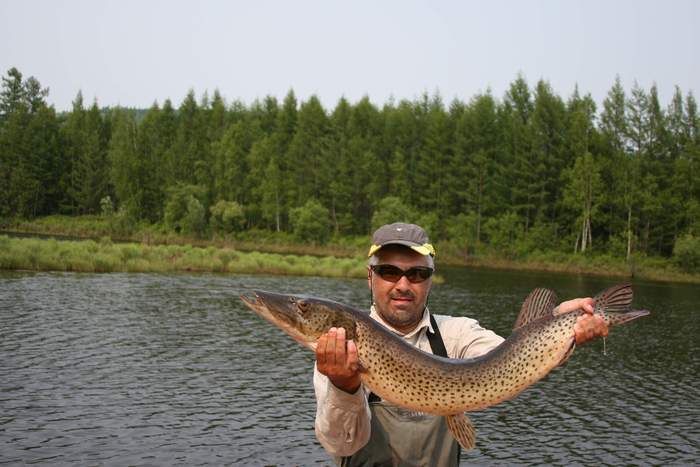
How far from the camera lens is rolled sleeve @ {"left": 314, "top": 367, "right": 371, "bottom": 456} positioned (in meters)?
3.38

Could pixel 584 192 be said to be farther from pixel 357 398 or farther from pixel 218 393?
pixel 357 398

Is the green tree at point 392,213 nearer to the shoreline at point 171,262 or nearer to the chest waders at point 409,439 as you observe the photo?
the shoreline at point 171,262

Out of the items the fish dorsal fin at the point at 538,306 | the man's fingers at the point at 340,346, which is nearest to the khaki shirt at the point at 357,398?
the man's fingers at the point at 340,346

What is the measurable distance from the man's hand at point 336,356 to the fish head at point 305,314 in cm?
14

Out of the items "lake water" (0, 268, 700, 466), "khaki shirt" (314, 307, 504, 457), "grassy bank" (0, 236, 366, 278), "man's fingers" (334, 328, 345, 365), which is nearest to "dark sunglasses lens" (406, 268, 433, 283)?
"khaki shirt" (314, 307, 504, 457)

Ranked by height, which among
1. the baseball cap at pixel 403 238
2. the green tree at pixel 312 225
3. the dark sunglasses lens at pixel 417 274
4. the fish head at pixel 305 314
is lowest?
the fish head at pixel 305 314

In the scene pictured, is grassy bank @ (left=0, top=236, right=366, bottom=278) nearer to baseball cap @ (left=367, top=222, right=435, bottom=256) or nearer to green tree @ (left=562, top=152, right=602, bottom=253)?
green tree @ (left=562, top=152, right=602, bottom=253)

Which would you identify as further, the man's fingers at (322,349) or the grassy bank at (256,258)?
the grassy bank at (256,258)

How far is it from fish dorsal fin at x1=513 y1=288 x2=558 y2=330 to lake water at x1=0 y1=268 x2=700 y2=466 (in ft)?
27.8

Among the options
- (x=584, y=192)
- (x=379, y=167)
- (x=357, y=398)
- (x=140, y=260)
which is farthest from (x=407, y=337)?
(x=379, y=167)

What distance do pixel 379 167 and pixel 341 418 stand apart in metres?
71.1

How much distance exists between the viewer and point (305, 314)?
3424mm

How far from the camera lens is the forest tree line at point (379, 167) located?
59.5m

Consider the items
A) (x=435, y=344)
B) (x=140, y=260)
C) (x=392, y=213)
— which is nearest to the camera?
(x=435, y=344)
